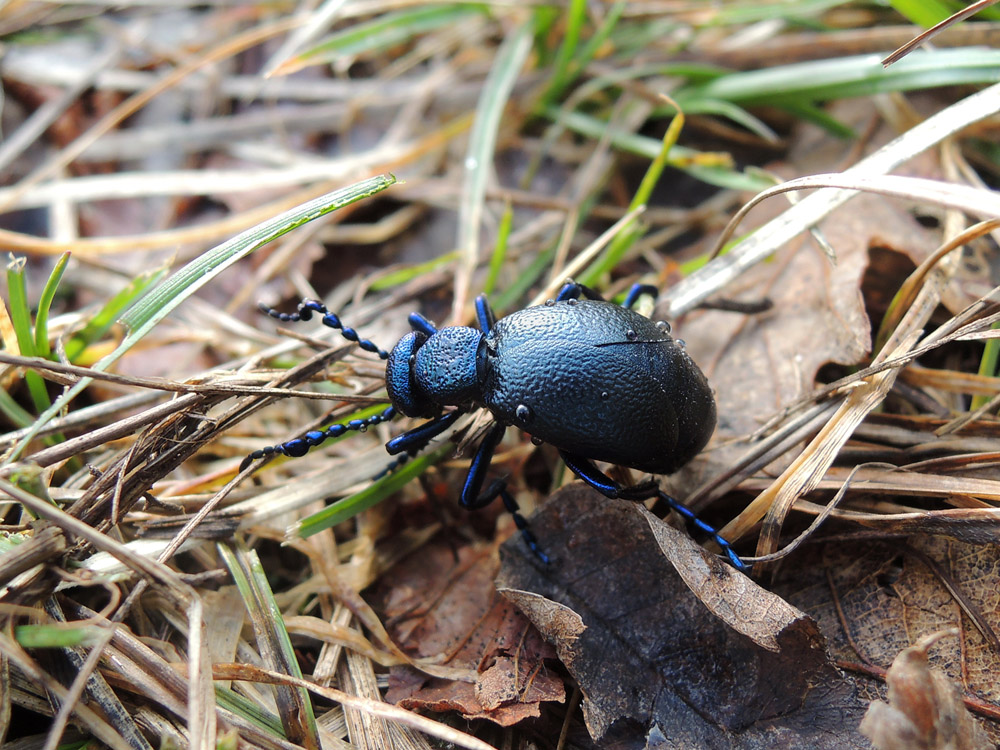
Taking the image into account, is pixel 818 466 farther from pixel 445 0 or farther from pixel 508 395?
pixel 445 0

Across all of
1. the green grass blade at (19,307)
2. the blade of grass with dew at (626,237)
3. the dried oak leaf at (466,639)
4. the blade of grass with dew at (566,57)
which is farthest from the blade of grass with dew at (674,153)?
the green grass blade at (19,307)

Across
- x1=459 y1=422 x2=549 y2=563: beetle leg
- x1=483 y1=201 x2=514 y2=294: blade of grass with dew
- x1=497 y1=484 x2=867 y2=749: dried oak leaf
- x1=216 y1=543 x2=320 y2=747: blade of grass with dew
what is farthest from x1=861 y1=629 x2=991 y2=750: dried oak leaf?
x1=483 y1=201 x2=514 y2=294: blade of grass with dew

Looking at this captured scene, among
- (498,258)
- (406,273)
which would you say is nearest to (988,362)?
(498,258)

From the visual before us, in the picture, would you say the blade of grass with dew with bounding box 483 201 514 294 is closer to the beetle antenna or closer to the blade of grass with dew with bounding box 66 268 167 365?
the beetle antenna

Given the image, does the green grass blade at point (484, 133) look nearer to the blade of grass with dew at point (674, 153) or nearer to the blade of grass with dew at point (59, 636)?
the blade of grass with dew at point (674, 153)

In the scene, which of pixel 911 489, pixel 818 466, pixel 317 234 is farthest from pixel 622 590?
pixel 317 234

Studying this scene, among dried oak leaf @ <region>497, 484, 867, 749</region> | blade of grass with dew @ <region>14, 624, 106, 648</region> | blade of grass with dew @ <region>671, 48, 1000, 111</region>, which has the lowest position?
dried oak leaf @ <region>497, 484, 867, 749</region>
